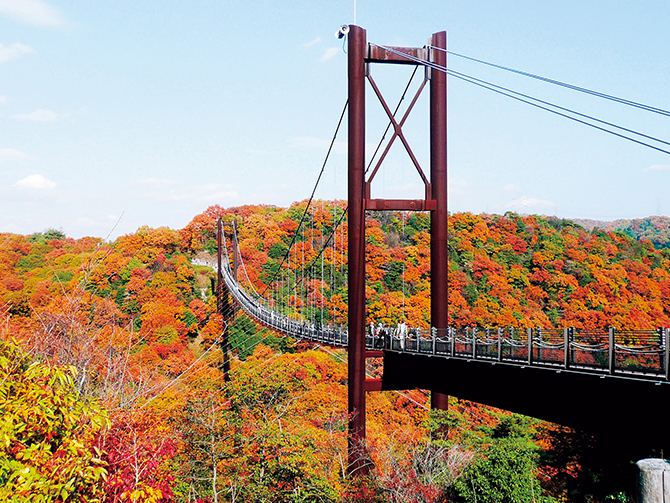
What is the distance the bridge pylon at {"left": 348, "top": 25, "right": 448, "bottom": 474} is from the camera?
47.1ft

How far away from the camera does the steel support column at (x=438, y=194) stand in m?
14.7

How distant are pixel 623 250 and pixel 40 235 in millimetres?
65103

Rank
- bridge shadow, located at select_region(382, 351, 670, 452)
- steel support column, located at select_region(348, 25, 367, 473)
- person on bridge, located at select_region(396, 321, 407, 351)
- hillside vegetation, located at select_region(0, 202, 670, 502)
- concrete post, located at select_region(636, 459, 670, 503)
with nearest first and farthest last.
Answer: concrete post, located at select_region(636, 459, 670, 503), hillside vegetation, located at select_region(0, 202, 670, 502), bridge shadow, located at select_region(382, 351, 670, 452), steel support column, located at select_region(348, 25, 367, 473), person on bridge, located at select_region(396, 321, 407, 351)

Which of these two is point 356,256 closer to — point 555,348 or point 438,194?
point 438,194

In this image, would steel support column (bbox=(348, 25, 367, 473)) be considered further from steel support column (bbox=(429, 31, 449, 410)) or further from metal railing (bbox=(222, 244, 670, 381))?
steel support column (bbox=(429, 31, 449, 410))

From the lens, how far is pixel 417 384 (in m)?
13.6

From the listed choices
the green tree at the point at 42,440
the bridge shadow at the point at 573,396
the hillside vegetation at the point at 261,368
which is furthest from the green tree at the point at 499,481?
the green tree at the point at 42,440

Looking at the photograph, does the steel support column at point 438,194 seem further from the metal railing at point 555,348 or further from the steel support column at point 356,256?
the steel support column at point 356,256

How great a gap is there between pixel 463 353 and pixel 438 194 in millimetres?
4400

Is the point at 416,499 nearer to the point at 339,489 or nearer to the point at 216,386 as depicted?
the point at 339,489

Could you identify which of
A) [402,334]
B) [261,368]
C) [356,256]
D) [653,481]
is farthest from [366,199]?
[653,481]

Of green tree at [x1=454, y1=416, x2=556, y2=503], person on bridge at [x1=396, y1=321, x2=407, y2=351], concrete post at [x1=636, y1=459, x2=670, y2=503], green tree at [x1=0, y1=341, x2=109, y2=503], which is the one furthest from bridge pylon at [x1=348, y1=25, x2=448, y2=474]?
concrete post at [x1=636, y1=459, x2=670, y2=503]

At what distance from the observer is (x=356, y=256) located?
14500 millimetres

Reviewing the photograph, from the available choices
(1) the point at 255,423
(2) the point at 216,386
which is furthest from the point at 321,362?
(1) the point at 255,423
